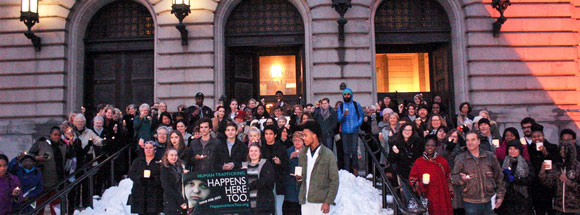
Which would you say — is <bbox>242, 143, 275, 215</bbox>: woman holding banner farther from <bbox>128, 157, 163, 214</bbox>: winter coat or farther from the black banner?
<bbox>128, 157, 163, 214</bbox>: winter coat

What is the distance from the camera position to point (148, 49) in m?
15.1

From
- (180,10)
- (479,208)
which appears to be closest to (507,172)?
(479,208)

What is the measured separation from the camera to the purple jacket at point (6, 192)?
662 centimetres

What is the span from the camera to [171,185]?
6641 mm

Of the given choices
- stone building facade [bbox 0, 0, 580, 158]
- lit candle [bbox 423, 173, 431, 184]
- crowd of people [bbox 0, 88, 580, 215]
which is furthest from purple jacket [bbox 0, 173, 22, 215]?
stone building facade [bbox 0, 0, 580, 158]

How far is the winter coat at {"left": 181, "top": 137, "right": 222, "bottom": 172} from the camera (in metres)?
7.13

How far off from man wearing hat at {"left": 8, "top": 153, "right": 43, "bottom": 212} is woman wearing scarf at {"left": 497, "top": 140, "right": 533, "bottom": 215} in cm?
763

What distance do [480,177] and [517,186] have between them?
1089 mm

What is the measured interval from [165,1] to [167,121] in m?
6.34

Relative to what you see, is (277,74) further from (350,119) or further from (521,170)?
(521,170)

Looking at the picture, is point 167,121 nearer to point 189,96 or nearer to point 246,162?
point 246,162

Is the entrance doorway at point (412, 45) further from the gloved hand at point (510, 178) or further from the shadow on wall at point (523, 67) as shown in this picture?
the gloved hand at point (510, 178)

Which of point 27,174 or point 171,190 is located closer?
point 171,190

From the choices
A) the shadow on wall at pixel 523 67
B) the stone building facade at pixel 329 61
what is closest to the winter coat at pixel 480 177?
the stone building facade at pixel 329 61
